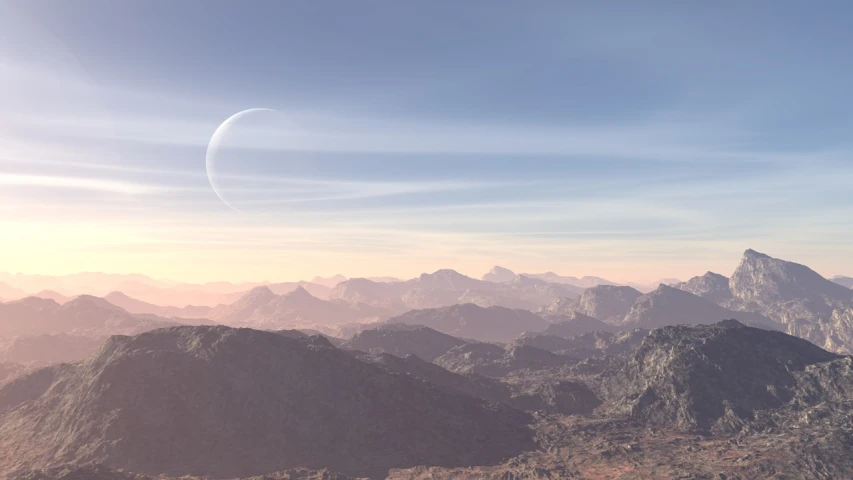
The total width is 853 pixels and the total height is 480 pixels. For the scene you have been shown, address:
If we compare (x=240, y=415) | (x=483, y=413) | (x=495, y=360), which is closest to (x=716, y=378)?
(x=483, y=413)

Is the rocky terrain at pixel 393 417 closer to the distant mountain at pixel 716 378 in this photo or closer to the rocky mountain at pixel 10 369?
the distant mountain at pixel 716 378

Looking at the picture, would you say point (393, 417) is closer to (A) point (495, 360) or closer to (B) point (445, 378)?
(B) point (445, 378)

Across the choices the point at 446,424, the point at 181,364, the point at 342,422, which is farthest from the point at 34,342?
the point at 446,424

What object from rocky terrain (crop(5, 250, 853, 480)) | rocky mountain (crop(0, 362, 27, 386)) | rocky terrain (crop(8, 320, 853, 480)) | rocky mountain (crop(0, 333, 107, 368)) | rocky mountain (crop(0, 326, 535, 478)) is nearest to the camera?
rocky terrain (crop(8, 320, 853, 480))

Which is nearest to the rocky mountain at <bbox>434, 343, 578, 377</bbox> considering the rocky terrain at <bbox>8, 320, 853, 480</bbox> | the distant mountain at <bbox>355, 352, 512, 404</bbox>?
the distant mountain at <bbox>355, 352, 512, 404</bbox>

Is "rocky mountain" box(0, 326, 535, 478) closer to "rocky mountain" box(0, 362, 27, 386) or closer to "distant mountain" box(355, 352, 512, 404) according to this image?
"distant mountain" box(355, 352, 512, 404)
